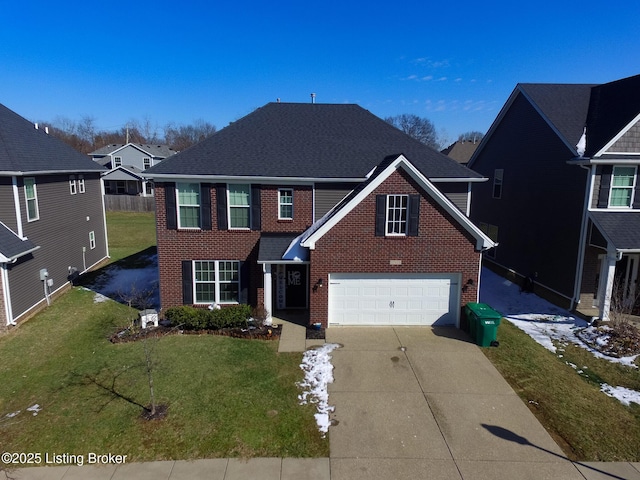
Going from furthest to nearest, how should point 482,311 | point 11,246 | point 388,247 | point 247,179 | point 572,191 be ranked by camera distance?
point 572,191 → point 247,179 → point 11,246 → point 388,247 → point 482,311

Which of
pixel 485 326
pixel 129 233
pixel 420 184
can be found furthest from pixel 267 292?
pixel 129 233

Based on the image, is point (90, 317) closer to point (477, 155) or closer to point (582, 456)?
point (582, 456)

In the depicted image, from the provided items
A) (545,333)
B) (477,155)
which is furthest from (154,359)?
(477,155)

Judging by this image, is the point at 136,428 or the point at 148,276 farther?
the point at 148,276

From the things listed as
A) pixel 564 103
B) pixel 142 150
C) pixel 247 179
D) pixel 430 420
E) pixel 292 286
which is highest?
pixel 142 150

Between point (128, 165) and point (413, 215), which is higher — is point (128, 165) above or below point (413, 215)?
above

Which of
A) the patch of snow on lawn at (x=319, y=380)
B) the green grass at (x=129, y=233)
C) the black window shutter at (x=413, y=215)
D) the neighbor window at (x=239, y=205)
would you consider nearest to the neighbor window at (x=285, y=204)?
the neighbor window at (x=239, y=205)

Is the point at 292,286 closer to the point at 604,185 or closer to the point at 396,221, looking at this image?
the point at 396,221
